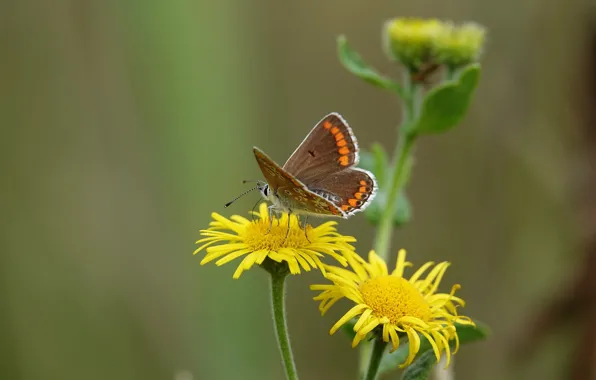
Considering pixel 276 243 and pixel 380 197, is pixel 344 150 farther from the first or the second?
pixel 380 197

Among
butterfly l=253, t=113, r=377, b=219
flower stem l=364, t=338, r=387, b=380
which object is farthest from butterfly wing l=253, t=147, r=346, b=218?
flower stem l=364, t=338, r=387, b=380

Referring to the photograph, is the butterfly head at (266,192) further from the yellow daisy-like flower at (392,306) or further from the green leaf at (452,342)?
the green leaf at (452,342)

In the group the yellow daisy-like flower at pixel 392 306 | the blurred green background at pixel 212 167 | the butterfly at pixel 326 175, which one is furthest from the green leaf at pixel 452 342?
the blurred green background at pixel 212 167

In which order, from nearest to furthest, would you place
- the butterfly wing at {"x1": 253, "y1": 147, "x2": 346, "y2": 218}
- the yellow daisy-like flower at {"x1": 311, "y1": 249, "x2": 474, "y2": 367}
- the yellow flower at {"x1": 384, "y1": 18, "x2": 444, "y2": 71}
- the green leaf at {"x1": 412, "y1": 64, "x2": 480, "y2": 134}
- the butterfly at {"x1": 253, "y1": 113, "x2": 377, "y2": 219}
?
the yellow daisy-like flower at {"x1": 311, "y1": 249, "x2": 474, "y2": 367} < the butterfly wing at {"x1": 253, "y1": 147, "x2": 346, "y2": 218} < the butterfly at {"x1": 253, "y1": 113, "x2": 377, "y2": 219} < the green leaf at {"x1": 412, "y1": 64, "x2": 480, "y2": 134} < the yellow flower at {"x1": 384, "y1": 18, "x2": 444, "y2": 71}

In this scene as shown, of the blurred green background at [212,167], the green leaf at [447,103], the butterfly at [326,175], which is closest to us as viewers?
the butterfly at [326,175]

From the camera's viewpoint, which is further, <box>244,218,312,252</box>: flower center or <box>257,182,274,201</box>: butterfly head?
<box>257,182,274,201</box>: butterfly head

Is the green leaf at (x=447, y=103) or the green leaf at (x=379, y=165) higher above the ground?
the green leaf at (x=447, y=103)

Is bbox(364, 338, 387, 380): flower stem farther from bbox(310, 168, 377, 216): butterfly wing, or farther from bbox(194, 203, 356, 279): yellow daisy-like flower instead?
bbox(310, 168, 377, 216): butterfly wing

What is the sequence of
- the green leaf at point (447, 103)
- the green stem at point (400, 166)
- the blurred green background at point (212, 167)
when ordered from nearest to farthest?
1. the green leaf at point (447, 103)
2. the green stem at point (400, 166)
3. the blurred green background at point (212, 167)
